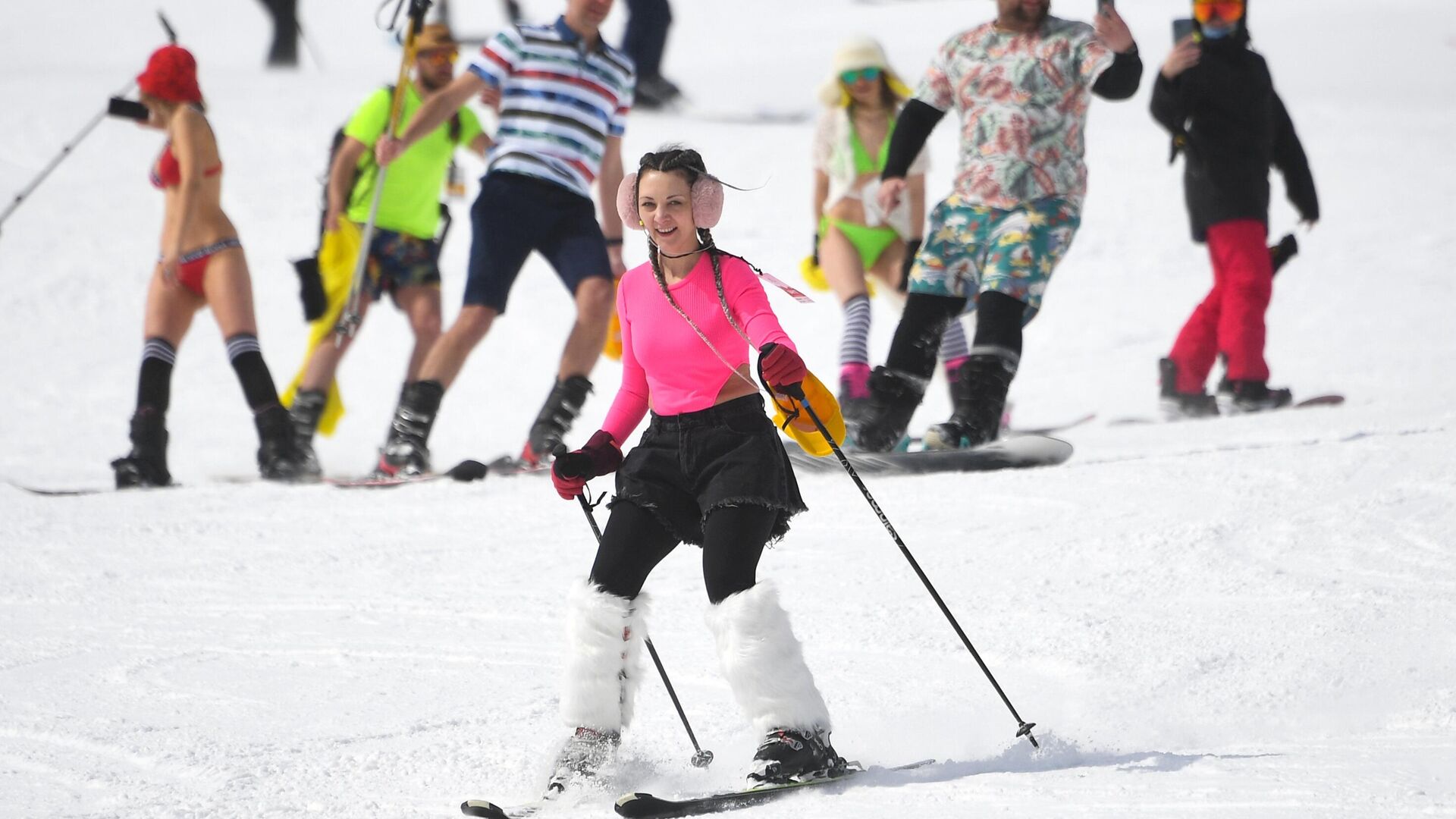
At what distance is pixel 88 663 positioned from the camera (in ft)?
13.6

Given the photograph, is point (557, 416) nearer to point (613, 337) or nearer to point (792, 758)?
point (613, 337)

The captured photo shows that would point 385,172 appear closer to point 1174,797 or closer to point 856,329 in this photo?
point 856,329

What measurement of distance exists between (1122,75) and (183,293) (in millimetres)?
4094

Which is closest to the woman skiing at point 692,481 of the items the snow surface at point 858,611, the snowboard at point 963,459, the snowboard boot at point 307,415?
the snow surface at point 858,611

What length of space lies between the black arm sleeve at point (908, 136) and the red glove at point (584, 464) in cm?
297

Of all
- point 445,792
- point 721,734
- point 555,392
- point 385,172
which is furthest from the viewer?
point 385,172

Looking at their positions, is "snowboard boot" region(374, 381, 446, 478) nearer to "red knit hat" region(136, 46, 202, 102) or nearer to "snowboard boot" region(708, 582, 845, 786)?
"red knit hat" region(136, 46, 202, 102)

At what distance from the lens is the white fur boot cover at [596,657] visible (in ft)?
10.7

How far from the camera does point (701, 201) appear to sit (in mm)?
3408

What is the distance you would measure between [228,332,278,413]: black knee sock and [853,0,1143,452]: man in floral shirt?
261 centimetres

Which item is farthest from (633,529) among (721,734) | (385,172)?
(385,172)

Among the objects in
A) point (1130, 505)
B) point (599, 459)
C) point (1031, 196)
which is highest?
point (1031, 196)

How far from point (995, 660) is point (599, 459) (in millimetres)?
1210

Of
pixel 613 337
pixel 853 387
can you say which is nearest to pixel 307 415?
pixel 613 337
